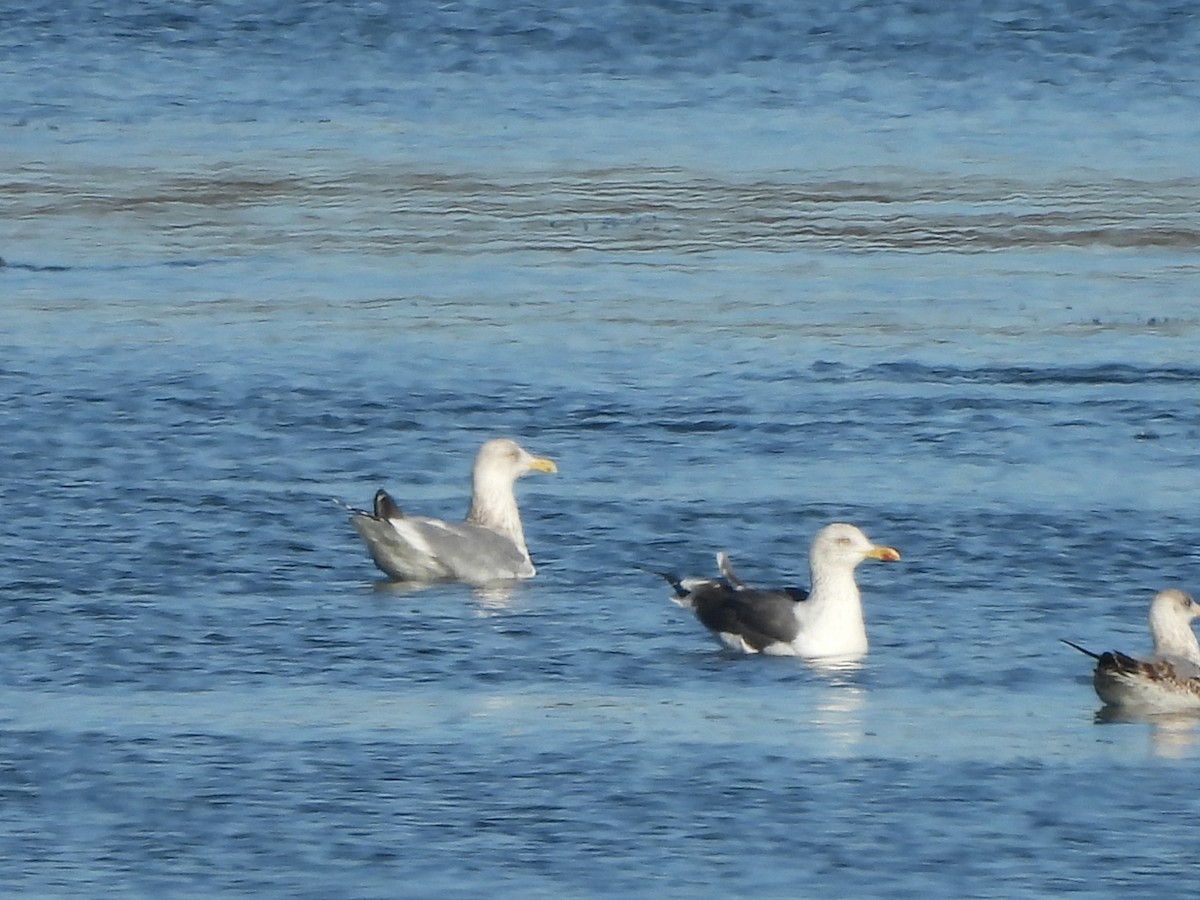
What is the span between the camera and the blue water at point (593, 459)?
8.76 metres

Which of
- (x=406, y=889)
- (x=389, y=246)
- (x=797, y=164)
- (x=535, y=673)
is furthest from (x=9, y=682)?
(x=797, y=164)

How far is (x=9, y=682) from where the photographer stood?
1020 centimetres

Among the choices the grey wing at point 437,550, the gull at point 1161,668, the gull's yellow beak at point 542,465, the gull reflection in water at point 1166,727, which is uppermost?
the gull's yellow beak at point 542,465

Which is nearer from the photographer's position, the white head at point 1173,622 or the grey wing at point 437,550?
the white head at point 1173,622

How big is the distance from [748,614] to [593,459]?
9.47 feet

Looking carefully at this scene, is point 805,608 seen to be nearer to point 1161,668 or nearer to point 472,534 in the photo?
point 1161,668

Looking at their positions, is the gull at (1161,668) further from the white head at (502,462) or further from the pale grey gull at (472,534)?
the white head at (502,462)

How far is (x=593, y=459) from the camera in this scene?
45.2 feet

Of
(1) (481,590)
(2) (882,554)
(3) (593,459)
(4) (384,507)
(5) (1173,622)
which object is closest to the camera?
(5) (1173,622)

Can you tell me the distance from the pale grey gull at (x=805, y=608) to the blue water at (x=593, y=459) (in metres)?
0.12

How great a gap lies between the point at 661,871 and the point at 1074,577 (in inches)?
155

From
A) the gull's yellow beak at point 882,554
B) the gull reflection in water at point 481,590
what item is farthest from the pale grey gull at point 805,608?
the gull reflection in water at point 481,590

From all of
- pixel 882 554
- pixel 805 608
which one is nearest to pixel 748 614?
pixel 805 608

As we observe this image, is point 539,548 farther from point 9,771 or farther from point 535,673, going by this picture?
point 9,771
